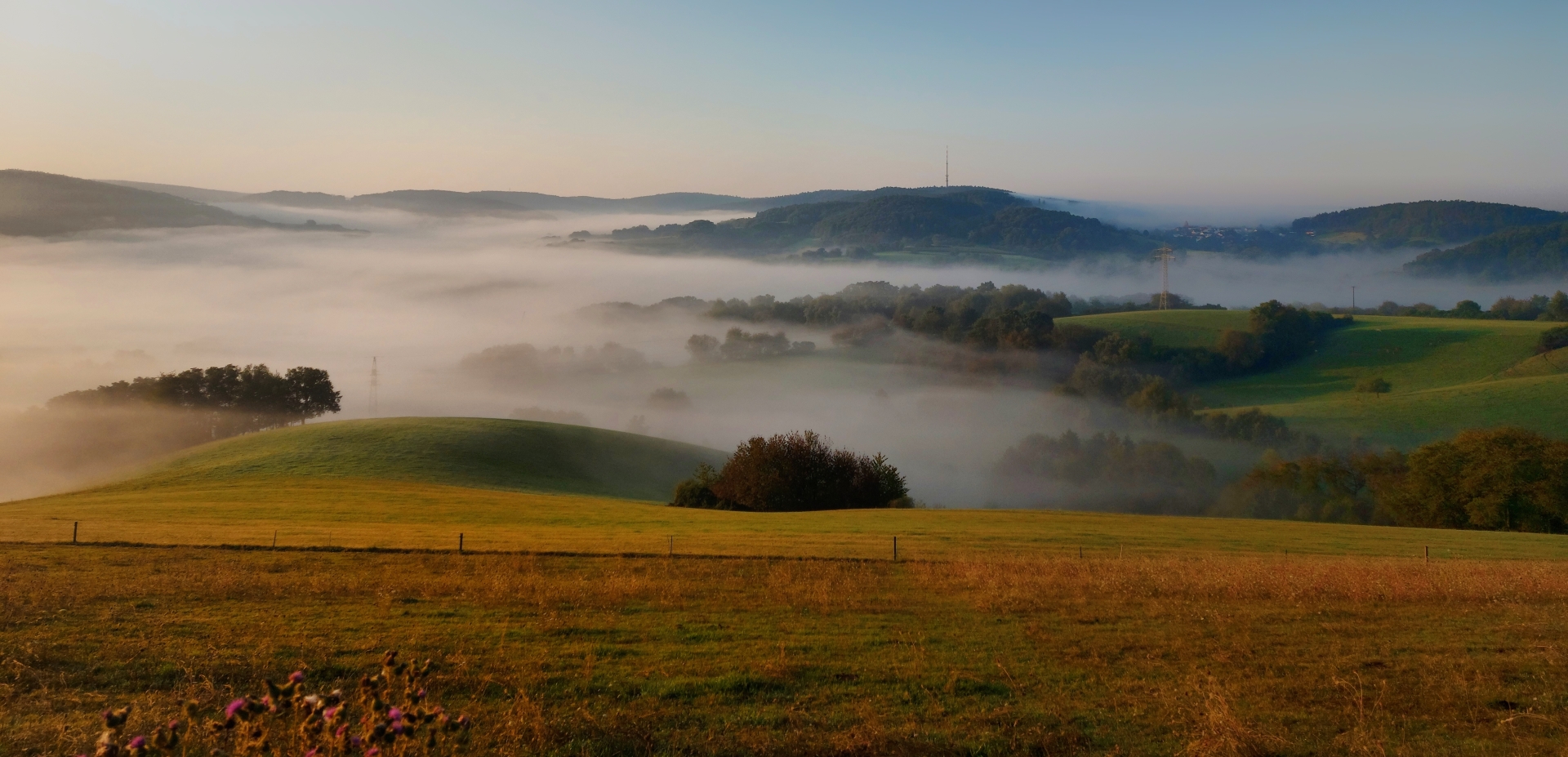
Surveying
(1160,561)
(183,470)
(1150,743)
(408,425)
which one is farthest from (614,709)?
(408,425)

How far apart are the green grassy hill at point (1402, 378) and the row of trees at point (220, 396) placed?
128 m

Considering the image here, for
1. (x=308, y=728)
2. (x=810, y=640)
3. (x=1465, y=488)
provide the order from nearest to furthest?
(x=308, y=728)
(x=810, y=640)
(x=1465, y=488)

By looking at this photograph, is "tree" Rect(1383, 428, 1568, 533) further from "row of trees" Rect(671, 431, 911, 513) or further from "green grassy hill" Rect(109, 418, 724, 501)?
"green grassy hill" Rect(109, 418, 724, 501)

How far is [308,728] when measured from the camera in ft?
23.0

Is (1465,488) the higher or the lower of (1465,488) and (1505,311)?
the lower

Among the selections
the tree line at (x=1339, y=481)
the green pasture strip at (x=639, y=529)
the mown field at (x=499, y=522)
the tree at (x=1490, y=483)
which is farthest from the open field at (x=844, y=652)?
the tree line at (x=1339, y=481)

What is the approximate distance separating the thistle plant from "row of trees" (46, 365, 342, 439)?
127 meters

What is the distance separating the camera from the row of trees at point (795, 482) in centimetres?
6706

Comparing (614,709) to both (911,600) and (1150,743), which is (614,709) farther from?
(911,600)

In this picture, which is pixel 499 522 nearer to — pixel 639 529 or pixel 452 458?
pixel 639 529

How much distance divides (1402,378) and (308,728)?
15716 cm

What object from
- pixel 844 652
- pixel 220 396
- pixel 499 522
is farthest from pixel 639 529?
pixel 220 396

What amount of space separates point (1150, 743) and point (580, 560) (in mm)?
18839

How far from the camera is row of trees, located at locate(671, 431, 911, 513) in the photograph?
67.1 m
